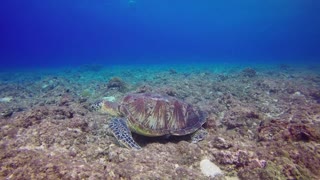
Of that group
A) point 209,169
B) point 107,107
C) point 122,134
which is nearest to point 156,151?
point 122,134

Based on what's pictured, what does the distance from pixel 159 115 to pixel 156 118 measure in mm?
129

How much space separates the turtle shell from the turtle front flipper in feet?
1.41

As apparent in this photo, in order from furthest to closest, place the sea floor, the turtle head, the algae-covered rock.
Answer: the turtle head → the algae-covered rock → the sea floor

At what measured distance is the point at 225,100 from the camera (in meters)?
8.03

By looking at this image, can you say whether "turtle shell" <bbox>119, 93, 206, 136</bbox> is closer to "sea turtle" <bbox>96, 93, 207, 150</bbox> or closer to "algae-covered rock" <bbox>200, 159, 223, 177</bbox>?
"sea turtle" <bbox>96, 93, 207, 150</bbox>

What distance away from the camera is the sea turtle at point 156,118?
4.73 meters

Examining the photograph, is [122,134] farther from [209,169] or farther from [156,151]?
[209,169]

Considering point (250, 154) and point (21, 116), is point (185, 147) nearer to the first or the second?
A: point (250, 154)

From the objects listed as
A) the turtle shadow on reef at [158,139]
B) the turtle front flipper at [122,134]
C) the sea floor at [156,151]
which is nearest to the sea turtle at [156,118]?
the turtle front flipper at [122,134]

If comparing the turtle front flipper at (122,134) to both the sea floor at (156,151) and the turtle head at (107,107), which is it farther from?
the turtle head at (107,107)

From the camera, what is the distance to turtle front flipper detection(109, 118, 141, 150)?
4.04 m

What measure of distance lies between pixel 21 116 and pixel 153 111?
3.35 metres

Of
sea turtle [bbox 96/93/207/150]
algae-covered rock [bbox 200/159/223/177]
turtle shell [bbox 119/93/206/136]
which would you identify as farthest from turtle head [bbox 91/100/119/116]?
algae-covered rock [bbox 200/159/223/177]

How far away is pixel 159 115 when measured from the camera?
5.04 meters
